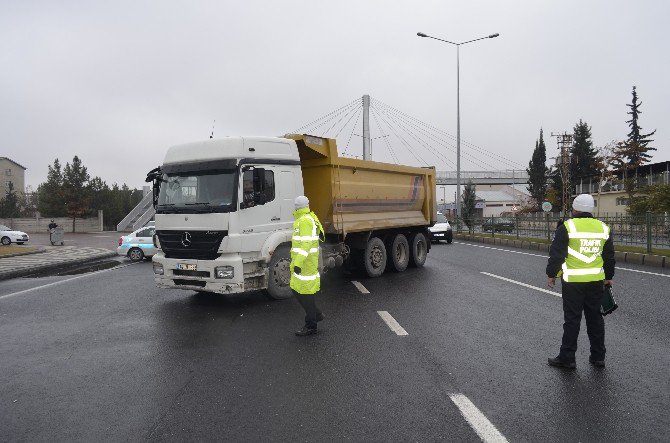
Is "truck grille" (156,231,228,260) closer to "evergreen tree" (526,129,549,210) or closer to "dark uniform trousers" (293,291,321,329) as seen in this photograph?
"dark uniform trousers" (293,291,321,329)

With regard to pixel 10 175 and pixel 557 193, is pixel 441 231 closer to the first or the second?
pixel 557 193

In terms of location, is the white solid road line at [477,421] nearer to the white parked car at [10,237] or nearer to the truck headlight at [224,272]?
the truck headlight at [224,272]

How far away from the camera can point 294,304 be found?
8.39 metres

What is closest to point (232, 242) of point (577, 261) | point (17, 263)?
point (577, 261)

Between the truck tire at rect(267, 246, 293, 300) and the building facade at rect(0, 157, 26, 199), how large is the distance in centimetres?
9103

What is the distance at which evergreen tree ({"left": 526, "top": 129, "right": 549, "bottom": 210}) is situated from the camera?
269ft

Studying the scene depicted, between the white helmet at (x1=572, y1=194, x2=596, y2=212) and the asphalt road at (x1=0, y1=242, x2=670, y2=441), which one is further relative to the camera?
the white helmet at (x1=572, y1=194, x2=596, y2=212)

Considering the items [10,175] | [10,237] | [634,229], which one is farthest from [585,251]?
[10,175]

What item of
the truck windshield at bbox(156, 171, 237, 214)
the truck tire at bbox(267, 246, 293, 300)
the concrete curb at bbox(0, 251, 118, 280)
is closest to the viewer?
the truck windshield at bbox(156, 171, 237, 214)

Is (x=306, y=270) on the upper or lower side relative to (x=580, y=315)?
upper

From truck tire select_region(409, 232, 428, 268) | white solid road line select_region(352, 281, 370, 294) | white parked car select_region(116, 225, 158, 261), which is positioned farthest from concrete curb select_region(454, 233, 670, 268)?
white parked car select_region(116, 225, 158, 261)

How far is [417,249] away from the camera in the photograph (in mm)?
13578

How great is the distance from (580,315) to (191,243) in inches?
227

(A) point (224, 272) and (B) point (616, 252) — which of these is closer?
(A) point (224, 272)
